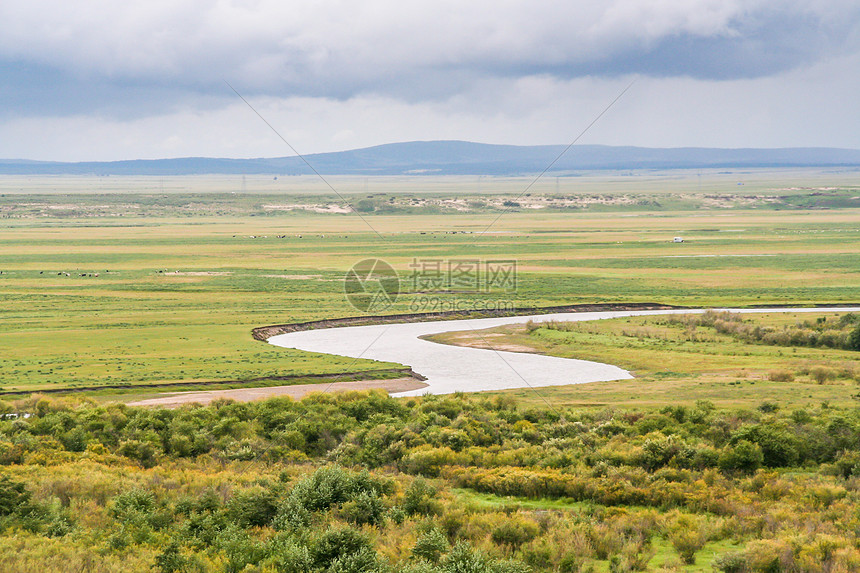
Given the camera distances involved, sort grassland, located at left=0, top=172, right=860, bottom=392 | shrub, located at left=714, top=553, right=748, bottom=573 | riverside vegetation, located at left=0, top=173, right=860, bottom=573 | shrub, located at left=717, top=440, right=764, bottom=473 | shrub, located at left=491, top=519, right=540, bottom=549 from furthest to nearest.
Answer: grassland, located at left=0, top=172, right=860, bottom=392, shrub, located at left=717, top=440, right=764, bottom=473, shrub, located at left=491, top=519, right=540, bottom=549, riverside vegetation, located at left=0, top=173, right=860, bottom=573, shrub, located at left=714, top=553, right=748, bottom=573

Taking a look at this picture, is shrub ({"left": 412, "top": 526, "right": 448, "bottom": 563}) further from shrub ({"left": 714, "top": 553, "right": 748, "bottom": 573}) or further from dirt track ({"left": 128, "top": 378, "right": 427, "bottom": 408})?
dirt track ({"left": 128, "top": 378, "right": 427, "bottom": 408})

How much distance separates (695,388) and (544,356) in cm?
1336

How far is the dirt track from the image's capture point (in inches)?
1325

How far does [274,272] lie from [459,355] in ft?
143

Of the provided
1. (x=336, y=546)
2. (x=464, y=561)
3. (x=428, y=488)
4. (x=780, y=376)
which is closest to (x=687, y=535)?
(x=464, y=561)

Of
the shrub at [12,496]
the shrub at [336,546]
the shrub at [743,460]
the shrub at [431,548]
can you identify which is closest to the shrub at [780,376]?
the shrub at [743,460]

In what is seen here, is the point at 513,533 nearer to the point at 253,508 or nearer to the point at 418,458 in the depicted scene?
the point at 253,508

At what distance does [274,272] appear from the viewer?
3442 inches

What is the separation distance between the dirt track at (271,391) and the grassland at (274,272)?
2.49 meters

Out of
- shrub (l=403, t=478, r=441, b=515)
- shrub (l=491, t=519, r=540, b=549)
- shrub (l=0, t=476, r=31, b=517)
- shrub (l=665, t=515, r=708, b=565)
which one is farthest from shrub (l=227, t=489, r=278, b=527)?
shrub (l=665, t=515, r=708, b=565)

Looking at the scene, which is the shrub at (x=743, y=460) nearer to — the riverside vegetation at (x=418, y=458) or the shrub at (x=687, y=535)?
the riverside vegetation at (x=418, y=458)

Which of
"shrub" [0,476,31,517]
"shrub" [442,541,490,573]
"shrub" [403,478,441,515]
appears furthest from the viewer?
"shrub" [403,478,441,515]

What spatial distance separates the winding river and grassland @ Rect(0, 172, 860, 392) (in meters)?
3.41

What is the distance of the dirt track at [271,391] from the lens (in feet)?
110
